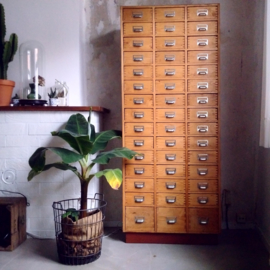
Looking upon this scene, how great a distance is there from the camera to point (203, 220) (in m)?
2.31

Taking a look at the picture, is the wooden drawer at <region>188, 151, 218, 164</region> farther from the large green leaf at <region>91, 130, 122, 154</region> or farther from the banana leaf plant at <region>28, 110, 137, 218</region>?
the large green leaf at <region>91, 130, 122, 154</region>

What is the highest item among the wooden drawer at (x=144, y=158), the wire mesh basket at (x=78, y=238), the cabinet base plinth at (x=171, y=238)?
the wooden drawer at (x=144, y=158)

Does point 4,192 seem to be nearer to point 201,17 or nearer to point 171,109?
point 171,109

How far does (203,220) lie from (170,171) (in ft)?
1.52

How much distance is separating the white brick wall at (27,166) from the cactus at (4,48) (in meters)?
0.40

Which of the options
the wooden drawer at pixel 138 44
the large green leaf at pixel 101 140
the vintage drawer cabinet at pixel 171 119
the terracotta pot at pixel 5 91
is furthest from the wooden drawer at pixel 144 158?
the terracotta pot at pixel 5 91

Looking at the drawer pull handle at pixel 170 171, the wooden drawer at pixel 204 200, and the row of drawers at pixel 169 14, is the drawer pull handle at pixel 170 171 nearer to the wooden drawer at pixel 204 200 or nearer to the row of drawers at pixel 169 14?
the wooden drawer at pixel 204 200

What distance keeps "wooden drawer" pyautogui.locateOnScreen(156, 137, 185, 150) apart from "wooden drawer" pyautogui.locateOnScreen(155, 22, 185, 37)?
32.4 inches

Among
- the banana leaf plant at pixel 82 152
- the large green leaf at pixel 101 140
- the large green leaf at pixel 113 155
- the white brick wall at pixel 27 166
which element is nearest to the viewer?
the banana leaf plant at pixel 82 152

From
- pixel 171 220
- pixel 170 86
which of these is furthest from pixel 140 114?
pixel 171 220

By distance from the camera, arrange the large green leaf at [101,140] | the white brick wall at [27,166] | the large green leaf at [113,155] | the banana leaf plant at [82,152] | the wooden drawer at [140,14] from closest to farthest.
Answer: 1. the banana leaf plant at [82,152]
2. the large green leaf at [113,155]
3. the large green leaf at [101,140]
4. the wooden drawer at [140,14]
5. the white brick wall at [27,166]

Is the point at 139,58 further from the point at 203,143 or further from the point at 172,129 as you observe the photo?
the point at 203,143

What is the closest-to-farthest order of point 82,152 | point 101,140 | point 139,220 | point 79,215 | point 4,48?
point 82,152
point 79,215
point 101,140
point 139,220
point 4,48

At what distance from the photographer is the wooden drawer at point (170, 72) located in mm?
2312
